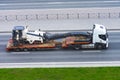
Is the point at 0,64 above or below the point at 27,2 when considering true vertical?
below

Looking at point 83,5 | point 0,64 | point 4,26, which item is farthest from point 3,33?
point 83,5

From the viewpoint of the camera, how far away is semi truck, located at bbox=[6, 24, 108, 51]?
3825 centimetres

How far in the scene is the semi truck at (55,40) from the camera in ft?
125

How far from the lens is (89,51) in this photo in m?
38.0

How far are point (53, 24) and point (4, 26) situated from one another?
5652 millimetres

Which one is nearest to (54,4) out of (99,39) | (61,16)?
(61,16)

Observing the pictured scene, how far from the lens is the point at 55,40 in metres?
39.7
